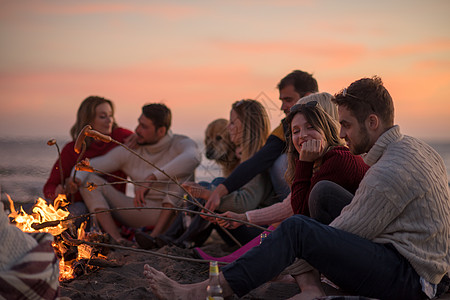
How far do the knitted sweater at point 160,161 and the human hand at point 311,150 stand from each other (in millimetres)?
2585

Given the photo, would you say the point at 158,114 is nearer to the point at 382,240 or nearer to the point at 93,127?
the point at 93,127

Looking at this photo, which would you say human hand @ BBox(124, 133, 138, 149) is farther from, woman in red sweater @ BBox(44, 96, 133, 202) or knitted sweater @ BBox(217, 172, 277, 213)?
knitted sweater @ BBox(217, 172, 277, 213)

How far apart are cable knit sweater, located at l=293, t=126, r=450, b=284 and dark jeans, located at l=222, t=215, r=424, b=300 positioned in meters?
0.07

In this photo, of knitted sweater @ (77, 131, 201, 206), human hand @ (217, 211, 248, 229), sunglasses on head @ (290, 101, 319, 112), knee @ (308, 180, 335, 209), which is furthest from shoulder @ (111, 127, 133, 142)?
knee @ (308, 180, 335, 209)

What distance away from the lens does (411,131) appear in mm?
9930

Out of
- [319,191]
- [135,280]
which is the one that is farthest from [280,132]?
[135,280]

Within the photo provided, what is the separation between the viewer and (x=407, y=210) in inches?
109

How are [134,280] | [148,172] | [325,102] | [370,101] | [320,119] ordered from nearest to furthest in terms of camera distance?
[370,101] < [320,119] < [134,280] < [325,102] < [148,172]

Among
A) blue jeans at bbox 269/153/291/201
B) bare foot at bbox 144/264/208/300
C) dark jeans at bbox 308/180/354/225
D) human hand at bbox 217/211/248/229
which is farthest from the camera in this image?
blue jeans at bbox 269/153/291/201

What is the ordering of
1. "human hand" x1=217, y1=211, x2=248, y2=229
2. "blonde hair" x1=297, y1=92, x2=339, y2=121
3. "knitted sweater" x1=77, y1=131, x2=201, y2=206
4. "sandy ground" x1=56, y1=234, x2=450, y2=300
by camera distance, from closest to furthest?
"sandy ground" x1=56, y1=234, x2=450, y2=300 < "blonde hair" x1=297, y1=92, x2=339, y2=121 < "human hand" x1=217, y1=211, x2=248, y2=229 < "knitted sweater" x1=77, y1=131, x2=201, y2=206

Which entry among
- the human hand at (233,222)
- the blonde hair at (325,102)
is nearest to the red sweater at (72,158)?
the human hand at (233,222)

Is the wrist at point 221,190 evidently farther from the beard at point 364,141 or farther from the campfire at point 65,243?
the beard at point 364,141

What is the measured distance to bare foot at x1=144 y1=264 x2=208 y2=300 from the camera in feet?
9.58

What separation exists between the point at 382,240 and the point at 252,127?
9.00 feet
